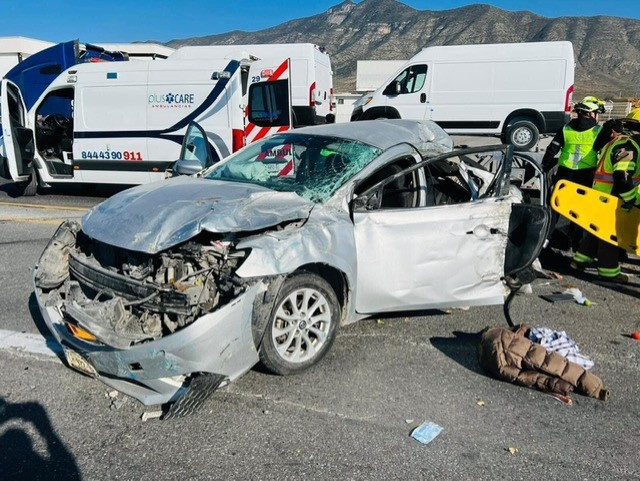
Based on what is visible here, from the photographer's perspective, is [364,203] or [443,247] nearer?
[364,203]

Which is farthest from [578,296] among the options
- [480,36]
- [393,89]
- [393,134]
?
[480,36]

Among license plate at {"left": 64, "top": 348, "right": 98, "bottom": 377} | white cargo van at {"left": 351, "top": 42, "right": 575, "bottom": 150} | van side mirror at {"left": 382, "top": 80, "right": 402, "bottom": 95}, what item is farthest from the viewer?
van side mirror at {"left": 382, "top": 80, "right": 402, "bottom": 95}

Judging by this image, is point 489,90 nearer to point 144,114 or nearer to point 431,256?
point 144,114

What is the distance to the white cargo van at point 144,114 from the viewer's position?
8.77 meters

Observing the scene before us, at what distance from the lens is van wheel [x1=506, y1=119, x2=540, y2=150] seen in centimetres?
1426

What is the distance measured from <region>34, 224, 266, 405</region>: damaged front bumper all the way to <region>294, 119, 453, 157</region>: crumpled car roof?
1744mm

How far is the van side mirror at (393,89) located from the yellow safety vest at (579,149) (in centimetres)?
954

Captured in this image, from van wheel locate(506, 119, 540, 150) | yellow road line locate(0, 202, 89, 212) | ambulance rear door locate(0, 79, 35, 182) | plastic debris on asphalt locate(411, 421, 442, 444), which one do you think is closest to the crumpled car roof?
plastic debris on asphalt locate(411, 421, 442, 444)

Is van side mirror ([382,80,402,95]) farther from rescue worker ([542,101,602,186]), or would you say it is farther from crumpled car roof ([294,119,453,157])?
crumpled car roof ([294,119,453,157])

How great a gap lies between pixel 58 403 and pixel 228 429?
1.02 m

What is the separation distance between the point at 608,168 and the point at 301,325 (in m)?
3.58

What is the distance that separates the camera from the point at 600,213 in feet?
15.9

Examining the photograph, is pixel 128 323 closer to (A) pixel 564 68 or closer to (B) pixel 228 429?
(B) pixel 228 429

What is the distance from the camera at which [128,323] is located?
2885mm
